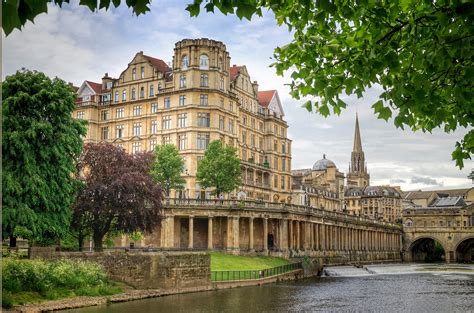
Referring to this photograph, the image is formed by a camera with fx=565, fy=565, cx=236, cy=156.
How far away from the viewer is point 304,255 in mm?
77500

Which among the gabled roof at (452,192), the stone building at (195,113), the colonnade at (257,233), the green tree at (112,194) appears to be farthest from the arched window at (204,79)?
the gabled roof at (452,192)

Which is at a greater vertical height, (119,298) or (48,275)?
(48,275)

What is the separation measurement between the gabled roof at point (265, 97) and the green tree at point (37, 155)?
6066 centimetres

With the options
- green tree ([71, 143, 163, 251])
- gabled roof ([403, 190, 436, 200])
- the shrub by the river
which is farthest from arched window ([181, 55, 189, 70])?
gabled roof ([403, 190, 436, 200])

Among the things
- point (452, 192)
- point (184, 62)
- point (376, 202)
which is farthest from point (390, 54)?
point (452, 192)

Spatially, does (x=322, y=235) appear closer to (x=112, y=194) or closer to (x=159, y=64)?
(x=159, y=64)

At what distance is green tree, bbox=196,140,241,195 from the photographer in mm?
72000

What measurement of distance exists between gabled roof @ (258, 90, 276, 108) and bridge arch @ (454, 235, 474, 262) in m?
51.9

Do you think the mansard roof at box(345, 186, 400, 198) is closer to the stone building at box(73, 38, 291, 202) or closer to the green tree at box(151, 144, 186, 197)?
the stone building at box(73, 38, 291, 202)

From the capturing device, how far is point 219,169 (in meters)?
72.4

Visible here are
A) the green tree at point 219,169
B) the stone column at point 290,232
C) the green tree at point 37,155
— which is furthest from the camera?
the stone column at point 290,232

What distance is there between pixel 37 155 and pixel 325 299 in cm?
2429

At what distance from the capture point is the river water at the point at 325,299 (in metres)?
36.7

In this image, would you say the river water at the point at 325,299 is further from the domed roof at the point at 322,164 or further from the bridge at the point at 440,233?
the domed roof at the point at 322,164
